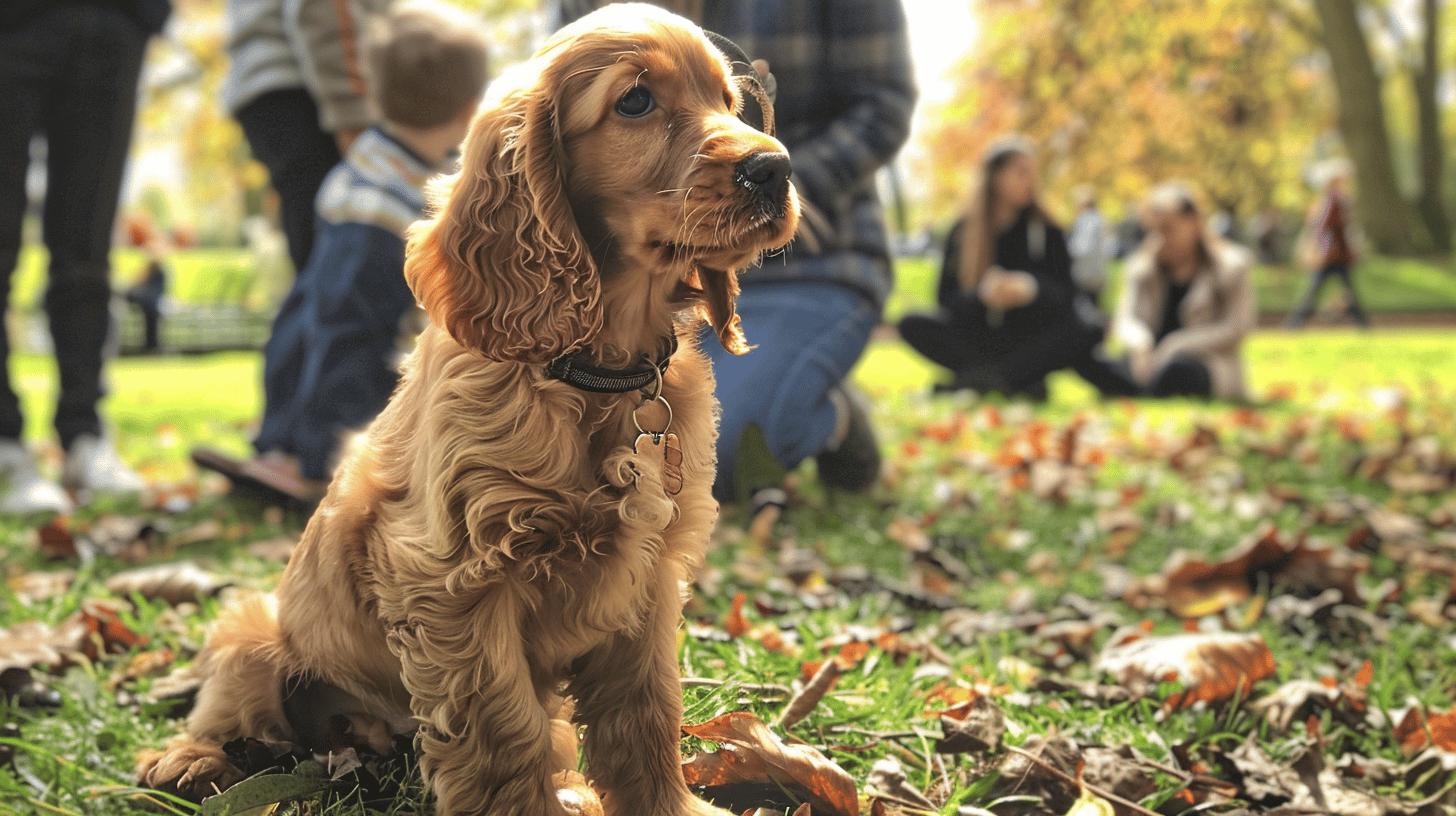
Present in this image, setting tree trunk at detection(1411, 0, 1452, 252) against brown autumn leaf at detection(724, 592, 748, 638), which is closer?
brown autumn leaf at detection(724, 592, 748, 638)

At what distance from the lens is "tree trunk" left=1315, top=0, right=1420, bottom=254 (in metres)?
25.8

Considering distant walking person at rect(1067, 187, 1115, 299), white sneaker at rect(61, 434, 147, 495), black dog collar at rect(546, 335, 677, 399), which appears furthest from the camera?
distant walking person at rect(1067, 187, 1115, 299)

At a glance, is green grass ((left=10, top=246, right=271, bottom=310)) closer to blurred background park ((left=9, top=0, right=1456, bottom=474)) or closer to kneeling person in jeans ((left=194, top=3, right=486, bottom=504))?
blurred background park ((left=9, top=0, right=1456, bottom=474))

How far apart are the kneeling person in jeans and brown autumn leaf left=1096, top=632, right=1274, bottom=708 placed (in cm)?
311

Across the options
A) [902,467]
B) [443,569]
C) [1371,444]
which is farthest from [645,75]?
[1371,444]

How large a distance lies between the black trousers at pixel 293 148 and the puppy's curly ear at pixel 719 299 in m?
4.26

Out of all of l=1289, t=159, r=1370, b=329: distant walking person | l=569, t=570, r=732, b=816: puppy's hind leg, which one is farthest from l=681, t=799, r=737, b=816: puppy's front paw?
l=1289, t=159, r=1370, b=329: distant walking person

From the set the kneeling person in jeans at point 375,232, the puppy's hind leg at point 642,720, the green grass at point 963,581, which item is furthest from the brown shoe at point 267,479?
the puppy's hind leg at point 642,720

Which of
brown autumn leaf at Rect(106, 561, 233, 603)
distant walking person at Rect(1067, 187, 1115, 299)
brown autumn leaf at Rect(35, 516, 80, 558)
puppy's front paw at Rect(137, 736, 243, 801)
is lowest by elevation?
distant walking person at Rect(1067, 187, 1115, 299)

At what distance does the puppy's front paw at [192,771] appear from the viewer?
2287mm

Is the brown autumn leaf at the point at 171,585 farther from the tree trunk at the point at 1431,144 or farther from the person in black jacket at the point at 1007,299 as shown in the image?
the tree trunk at the point at 1431,144

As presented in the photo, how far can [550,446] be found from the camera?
6.37 feet

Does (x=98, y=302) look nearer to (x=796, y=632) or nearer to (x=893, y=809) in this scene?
(x=796, y=632)

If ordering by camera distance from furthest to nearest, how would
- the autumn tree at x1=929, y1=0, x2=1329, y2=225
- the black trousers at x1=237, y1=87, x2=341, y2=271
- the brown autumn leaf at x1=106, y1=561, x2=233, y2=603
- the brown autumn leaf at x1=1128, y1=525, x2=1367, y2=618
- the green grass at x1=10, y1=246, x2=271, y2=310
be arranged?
the green grass at x1=10, y1=246, x2=271, y2=310
the autumn tree at x1=929, y1=0, x2=1329, y2=225
the black trousers at x1=237, y1=87, x2=341, y2=271
the brown autumn leaf at x1=1128, y1=525, x2=1367, y2=618
the brown autumn leaf at x1=106, y1=561, x2=233, y2=603
